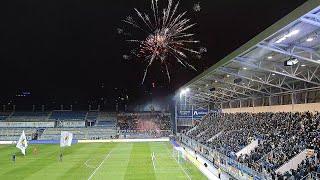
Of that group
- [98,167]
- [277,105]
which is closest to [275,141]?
[277,105]

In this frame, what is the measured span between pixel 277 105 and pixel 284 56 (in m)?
17.1

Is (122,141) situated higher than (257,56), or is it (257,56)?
(257,56)

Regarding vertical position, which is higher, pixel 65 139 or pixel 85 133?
pixel 65 139

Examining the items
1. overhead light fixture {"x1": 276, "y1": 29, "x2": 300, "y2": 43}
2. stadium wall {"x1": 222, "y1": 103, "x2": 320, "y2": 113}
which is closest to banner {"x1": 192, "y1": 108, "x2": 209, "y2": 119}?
stadium wall {"x1": 222, "y1": 103, "x2": 320, "y2": 113}

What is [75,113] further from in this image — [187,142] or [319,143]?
[319,143]

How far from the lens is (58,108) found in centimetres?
12550

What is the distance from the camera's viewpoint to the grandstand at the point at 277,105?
23.4m

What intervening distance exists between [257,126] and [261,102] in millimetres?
9075

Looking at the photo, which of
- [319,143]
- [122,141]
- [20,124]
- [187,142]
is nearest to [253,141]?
[319,143]

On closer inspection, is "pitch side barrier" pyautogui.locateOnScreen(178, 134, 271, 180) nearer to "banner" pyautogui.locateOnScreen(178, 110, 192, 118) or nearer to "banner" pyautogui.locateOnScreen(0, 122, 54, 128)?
"banner" pyautogui.locateOnScreen(178, 110, 192, 118)

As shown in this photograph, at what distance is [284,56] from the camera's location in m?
28.9

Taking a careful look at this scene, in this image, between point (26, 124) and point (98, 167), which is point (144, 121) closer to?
point (26, 124)

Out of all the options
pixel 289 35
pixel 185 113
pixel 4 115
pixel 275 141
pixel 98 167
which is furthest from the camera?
pixel 4 115

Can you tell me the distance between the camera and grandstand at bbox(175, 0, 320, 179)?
76.7ft
